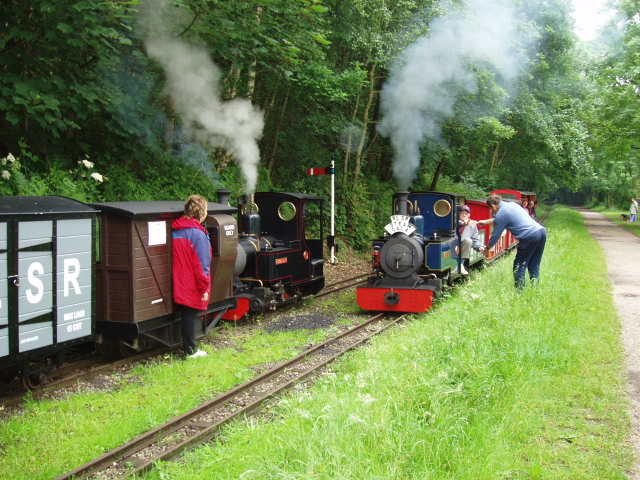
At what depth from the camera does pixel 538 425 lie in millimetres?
4742

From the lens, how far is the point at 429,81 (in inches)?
646

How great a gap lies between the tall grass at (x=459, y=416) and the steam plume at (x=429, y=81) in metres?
9.51

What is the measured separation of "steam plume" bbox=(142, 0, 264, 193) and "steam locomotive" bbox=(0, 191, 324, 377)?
233 centimetres

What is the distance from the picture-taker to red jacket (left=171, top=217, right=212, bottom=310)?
24.1ft

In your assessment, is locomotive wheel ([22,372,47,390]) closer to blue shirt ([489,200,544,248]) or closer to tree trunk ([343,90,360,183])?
blue shirt ([489,200,544,248])

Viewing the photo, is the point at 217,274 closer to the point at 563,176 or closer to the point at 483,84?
the point at 483,84

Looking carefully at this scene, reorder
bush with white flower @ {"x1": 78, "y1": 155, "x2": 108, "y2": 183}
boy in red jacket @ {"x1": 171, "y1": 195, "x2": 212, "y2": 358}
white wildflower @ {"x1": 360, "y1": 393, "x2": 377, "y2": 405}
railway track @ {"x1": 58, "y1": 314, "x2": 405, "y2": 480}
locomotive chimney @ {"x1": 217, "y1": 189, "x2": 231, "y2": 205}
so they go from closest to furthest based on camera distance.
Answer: white wildflower @ {"x1": 360, "y1": 393, "x2": 377, "y2": 405} < railway track @ {"x1": 58, "y1": 314, "x2": 405, "y2": 480} < boy in red jacket @ {"x1": 171, "y1": 195, "x2": 212, "y2": 358} < locomotive chimney @ {"x1": 217, "y1": 189, "x2": 231, "y2": 205} < bush with white flower @ {"x1": 78, "y1": 155, "x2": 108, "y2": 183}

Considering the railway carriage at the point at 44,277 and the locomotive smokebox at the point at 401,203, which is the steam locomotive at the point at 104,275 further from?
the locomotive smokebox at the point at 401,203

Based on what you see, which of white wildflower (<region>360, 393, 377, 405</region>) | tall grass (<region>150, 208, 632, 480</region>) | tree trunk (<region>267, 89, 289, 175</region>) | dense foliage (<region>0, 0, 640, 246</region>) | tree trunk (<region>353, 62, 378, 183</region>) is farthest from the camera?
tree trunk (<region>353, 62, 378, 183</region>)

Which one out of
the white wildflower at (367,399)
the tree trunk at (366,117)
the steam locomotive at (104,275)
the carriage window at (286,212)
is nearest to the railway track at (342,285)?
the carriage window at (286,212)

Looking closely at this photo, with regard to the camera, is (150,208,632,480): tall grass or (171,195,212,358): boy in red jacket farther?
(171,195,212,358): boy in red jacket

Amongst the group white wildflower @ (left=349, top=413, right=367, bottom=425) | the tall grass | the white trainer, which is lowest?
the white trainer

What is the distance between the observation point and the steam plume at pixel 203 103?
10.0 metres

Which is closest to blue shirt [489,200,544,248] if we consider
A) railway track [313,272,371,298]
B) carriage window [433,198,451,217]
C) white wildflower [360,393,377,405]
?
carriage window [433,198,451,217]
